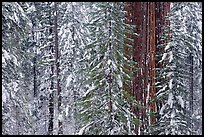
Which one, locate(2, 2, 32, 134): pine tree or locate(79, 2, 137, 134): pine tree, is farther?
locate(2, 2, 32, 134): pine tree

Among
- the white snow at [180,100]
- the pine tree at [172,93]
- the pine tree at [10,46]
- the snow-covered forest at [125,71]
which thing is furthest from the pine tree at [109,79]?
the white snow at [180,100]

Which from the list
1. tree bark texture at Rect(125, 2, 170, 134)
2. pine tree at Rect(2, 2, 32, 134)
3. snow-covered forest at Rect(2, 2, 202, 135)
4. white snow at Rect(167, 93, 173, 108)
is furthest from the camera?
white snow at Rect(167, 93, 173, 108)

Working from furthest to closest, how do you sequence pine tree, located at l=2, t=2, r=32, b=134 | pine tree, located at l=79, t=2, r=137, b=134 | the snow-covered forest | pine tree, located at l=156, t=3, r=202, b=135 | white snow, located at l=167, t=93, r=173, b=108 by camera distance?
1. white snow, located at l=167, t=93, r=173, b=108
2. pine tree, located at l=156, t=3, r=202, b=135
3. pine tree, located at l=2, t=2, r=32, b=134
4. pine tree, located at l=79, t=2, r=137, b=134
5. the snow-covered forest

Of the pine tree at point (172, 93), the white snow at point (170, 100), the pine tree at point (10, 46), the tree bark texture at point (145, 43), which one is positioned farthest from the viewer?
the white snow at point (170, 100)

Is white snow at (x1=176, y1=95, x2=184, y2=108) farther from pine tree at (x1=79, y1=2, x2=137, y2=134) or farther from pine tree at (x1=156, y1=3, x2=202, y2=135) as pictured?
pine tree at (x1=79, y1=2, x2=137, y2=134)

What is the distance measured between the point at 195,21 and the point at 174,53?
12.7 metres

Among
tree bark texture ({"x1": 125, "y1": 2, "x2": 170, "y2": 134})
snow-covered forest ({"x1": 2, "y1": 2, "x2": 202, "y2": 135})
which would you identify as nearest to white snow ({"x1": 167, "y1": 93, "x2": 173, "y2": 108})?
snow-covered forest ({"x1": 2, "y1": 2, "x2": 202, "y2": 135})

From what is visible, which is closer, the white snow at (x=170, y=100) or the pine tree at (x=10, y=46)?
the pine tree at (x=10, y=46)

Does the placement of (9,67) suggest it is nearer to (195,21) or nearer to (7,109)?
(7,109)

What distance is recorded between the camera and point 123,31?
13328 millimetres

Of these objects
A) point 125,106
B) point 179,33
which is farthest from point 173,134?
point 179,33

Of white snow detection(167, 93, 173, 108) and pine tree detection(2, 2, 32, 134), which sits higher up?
pine tree detection(2, 2, 32, 134)

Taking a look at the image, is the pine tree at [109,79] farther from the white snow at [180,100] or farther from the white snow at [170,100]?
the white snow at [180,100]

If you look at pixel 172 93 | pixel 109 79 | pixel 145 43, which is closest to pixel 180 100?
pixel 172 93
